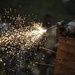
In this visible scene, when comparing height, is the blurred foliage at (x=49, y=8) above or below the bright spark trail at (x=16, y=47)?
above

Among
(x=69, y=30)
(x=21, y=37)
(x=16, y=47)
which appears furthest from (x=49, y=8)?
(x=69, y=30)

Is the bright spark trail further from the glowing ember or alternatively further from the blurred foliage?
the blurred foliage

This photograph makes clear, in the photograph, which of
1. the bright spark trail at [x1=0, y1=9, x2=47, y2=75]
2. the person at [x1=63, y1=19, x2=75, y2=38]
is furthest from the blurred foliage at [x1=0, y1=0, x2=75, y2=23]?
the person at [x1=63, y1=19, x2=75, y2=38]

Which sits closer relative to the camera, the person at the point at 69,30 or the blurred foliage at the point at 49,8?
the person at the point at 69,30

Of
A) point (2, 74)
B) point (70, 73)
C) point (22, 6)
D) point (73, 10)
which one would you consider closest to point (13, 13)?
point (22, 6)

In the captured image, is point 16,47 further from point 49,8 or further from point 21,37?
point 49,8

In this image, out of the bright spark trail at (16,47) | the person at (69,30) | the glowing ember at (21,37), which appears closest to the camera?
the person at (69,30)

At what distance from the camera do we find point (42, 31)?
24.3 ft

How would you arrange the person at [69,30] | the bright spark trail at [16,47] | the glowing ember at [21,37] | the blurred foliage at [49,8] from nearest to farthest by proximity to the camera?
1. the person at [69,30]
2. the bright spark trail at [16,47]
3. the glowing ember at [21,37]
4. the blurred foliage at [49,8]

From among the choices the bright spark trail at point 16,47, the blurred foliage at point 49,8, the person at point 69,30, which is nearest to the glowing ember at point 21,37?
the bright spark trail at point 16,47

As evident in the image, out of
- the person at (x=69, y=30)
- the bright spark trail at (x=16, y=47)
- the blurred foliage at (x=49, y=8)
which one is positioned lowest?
the bright spark trail at (x=16, y=47)

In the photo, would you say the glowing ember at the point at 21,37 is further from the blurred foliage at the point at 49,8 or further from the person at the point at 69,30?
the blurred foliage at the point at 49,8

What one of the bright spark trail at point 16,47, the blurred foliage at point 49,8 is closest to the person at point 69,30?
the bright spark trail at point 16,47

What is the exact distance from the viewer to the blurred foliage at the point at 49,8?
16219 millimetres
